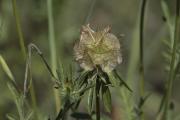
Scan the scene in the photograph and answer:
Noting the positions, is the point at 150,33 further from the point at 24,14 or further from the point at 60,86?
the point at 60,86

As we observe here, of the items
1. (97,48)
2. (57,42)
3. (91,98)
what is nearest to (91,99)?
(91,98)

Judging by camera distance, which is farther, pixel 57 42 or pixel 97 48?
pixel 57 42

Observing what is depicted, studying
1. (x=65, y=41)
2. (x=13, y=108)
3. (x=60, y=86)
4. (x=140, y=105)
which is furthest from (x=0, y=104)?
(x=60, y=86)

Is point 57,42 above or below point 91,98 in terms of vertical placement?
below

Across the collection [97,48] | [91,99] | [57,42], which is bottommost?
[57,42]

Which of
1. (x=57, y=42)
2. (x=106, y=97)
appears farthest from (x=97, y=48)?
(x=57, y=42)

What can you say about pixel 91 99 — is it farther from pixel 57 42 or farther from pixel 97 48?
pixel 57 42

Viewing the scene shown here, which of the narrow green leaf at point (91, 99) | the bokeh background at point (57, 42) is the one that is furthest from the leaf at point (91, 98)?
the bokeh background at point (57, 42)

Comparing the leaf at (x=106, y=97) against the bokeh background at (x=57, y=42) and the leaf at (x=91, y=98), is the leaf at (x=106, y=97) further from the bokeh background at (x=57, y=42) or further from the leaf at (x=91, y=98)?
the bokeh background at (x=57, y=42)
